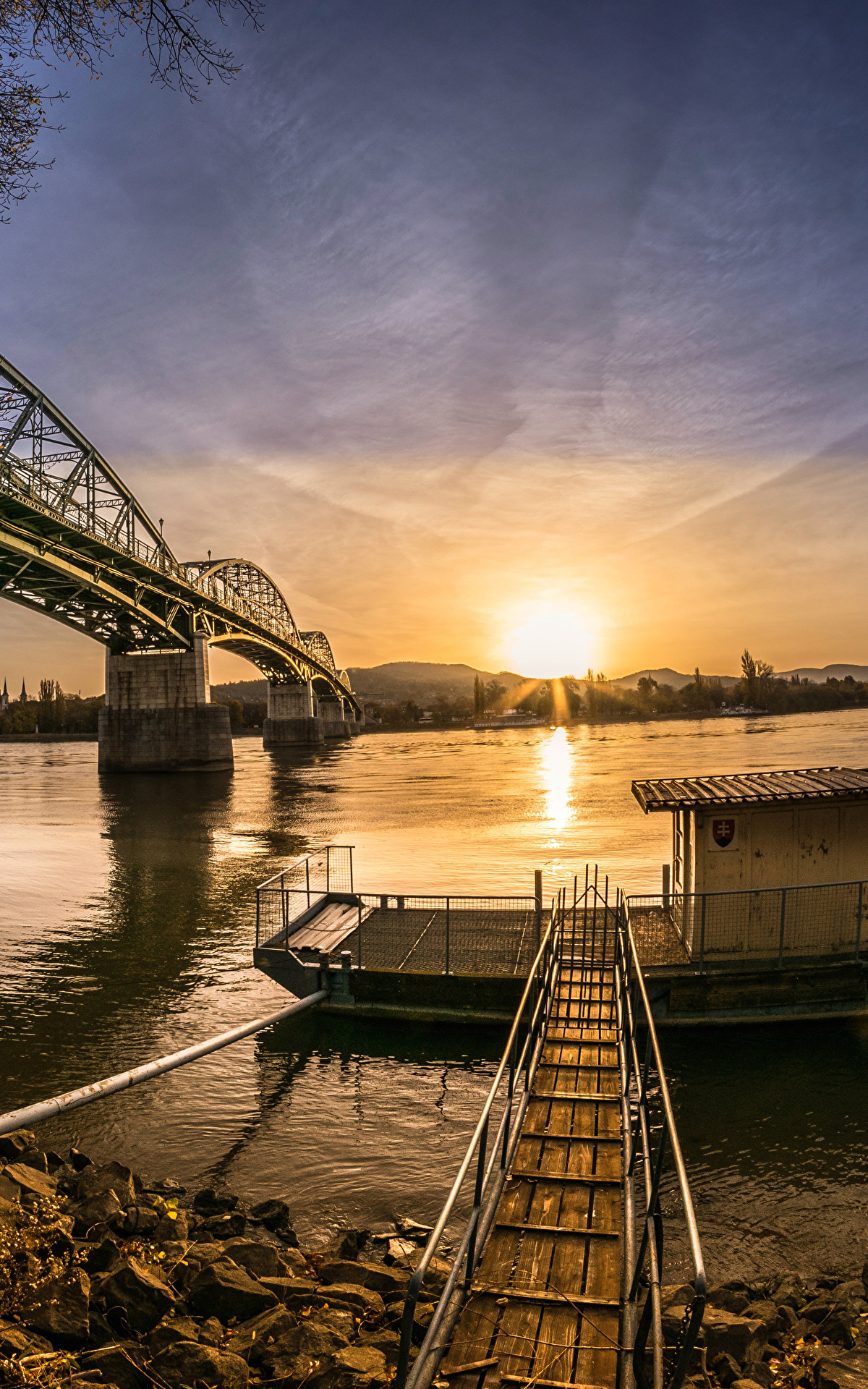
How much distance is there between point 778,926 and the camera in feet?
47.8

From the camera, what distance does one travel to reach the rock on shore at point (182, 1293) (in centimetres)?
600

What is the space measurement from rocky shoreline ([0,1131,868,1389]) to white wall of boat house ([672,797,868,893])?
23.2 ft

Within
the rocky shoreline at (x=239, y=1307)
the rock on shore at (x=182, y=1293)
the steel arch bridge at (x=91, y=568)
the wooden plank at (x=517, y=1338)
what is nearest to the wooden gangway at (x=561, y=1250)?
the wooden plank at (x=517, y=1338)

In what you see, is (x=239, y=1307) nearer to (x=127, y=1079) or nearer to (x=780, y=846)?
(x=127, y=1079)

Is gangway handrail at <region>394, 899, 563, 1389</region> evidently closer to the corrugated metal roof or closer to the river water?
the river water

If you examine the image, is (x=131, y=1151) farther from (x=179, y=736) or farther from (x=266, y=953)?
(x=179, y=736)

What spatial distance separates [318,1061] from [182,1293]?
6.83m

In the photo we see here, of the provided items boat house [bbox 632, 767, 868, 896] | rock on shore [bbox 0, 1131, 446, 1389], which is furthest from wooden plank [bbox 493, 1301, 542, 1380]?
boat house [bbox 632, 767, 868, 896]

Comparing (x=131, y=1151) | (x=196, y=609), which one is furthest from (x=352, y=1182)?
(x=196, y=609)

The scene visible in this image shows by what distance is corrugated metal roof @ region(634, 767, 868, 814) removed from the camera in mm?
14398

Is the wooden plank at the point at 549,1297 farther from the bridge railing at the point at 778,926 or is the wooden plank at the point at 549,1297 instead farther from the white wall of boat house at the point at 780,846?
the white wall of boat house at the point at 780,846

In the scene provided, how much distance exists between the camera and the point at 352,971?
48.5ft

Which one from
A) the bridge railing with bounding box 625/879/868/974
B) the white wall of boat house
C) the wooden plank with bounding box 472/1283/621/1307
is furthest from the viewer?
the white wall of boat house

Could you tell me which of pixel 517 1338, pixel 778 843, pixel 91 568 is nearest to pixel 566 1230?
pixel 517 1338
